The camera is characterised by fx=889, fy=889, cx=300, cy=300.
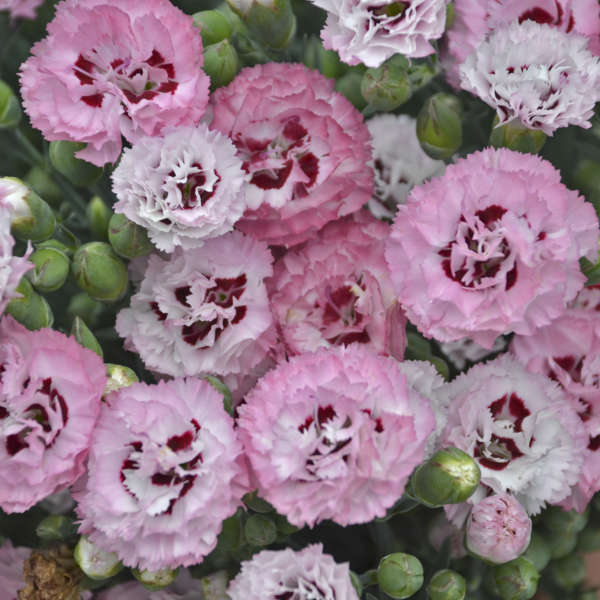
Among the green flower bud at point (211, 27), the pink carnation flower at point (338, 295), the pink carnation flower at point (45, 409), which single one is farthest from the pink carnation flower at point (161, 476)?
the green flower bud at point (211, 27)

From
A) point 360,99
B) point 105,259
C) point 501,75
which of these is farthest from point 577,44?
point 105,259

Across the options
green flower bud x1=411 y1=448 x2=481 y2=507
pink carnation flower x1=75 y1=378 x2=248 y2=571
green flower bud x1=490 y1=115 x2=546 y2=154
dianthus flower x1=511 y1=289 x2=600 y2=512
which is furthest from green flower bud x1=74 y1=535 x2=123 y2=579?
green flower bud x1=490 y1=115 x2=546 y2=154

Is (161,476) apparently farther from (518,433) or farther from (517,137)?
(517,137)

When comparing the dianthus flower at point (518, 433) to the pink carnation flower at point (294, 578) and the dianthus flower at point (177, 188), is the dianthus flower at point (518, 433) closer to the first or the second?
the pink carnation flower at point (294, 578)

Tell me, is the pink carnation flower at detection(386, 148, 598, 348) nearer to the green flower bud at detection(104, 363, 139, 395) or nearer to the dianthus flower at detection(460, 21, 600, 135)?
the dianthus flower at detection(460, 21, 600, 135)

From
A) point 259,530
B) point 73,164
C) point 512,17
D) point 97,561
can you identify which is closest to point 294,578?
point 259,530

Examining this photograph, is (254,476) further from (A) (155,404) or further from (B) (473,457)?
(B) (473,457)
